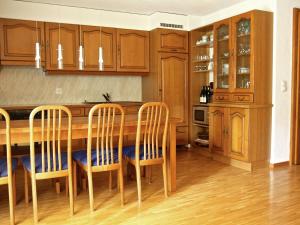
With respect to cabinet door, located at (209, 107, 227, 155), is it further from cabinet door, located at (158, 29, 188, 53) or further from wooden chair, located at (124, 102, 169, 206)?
wooden chair, located at (124, 102, 169, 206)

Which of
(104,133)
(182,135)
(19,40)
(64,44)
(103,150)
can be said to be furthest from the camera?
(182,135)

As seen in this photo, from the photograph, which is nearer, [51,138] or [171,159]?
[51,138]

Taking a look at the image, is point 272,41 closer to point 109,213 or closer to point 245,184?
point 245,184

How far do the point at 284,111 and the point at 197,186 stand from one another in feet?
5.75

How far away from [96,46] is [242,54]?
7.41 feet

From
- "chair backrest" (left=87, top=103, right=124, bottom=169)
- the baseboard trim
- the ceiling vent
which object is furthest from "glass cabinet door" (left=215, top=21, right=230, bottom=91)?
"chair backrest" (left=87, top=103, right=124, bottom=169)

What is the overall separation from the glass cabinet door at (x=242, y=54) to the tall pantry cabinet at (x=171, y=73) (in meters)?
1.17

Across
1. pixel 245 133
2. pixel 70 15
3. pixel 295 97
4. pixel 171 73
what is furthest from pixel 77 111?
pixel 295 97

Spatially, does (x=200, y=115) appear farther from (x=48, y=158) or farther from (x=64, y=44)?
(x=48, y=158)

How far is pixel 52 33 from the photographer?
4461 mm

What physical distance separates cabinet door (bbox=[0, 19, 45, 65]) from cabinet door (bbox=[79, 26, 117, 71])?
2.12 ft

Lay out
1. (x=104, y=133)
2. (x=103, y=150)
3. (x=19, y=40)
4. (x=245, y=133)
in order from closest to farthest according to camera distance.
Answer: (x=103, y=150) → (x=104, y=133) → (x=245, y=133) → (x=19, y=40)

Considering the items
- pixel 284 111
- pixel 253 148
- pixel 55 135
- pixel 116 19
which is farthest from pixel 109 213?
pixel 116 19

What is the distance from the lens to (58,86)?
192 inches
